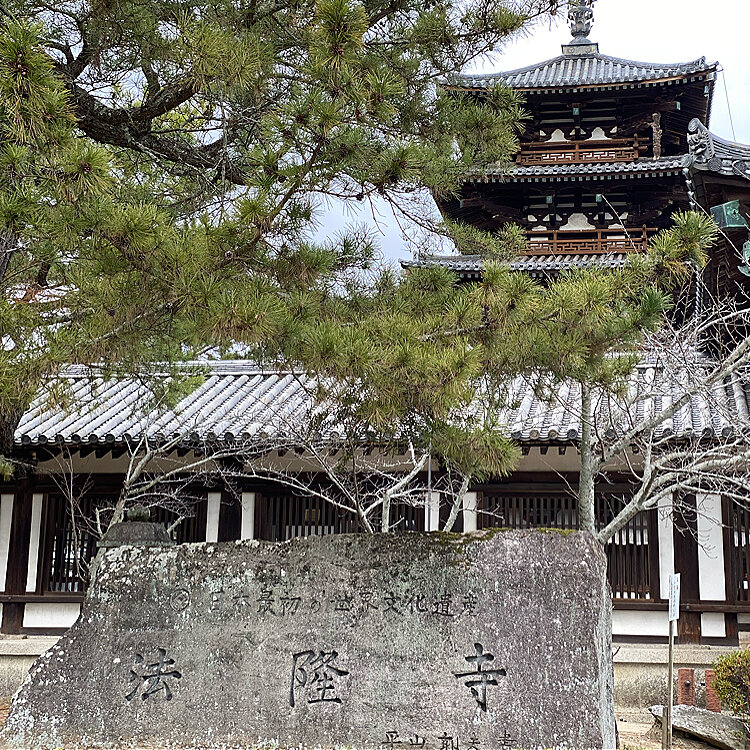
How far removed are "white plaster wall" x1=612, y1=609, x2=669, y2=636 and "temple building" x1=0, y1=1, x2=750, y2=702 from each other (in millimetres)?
16

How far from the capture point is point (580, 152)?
46.9ft

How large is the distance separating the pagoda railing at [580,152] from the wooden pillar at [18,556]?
30.6ft

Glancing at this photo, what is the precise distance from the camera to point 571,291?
4570 millimetres

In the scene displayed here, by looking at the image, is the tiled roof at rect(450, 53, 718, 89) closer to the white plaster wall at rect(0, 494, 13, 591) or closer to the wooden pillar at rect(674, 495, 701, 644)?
the wooden pillar at rect(674, 495, 701, 644)

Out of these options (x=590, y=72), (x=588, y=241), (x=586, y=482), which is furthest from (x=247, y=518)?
(x=590, y=72)

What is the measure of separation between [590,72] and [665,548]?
→ 29.7 feet

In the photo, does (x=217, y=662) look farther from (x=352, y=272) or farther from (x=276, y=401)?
(x=276, y=401)

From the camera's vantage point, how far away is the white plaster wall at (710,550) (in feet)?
30.6

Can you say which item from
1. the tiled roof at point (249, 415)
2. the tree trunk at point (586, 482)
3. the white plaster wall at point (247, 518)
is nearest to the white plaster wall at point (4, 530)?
the tiled roof at point (249, 415)

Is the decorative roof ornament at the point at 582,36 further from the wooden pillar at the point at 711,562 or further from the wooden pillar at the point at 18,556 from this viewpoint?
the wooden pillar at the point at 18,556

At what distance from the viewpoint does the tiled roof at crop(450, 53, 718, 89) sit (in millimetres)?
13484

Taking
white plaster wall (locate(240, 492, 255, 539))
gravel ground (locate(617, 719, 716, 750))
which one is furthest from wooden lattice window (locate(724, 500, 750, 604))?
white plaster wall (locate(240, 492, 255, 539))

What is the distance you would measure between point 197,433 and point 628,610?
17.0 ft

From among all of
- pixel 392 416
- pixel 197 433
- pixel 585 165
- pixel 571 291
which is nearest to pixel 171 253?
pixel 392 416
